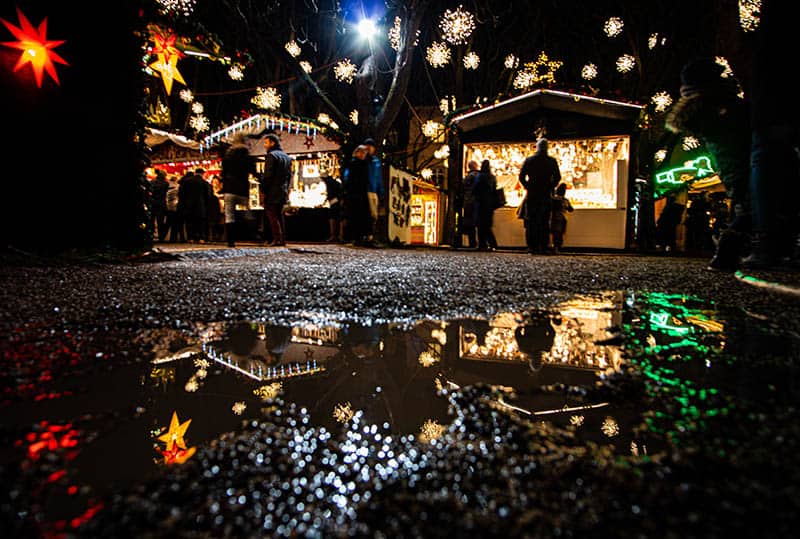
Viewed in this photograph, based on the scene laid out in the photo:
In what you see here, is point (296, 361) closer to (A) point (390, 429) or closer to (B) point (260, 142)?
(A) point (390, 429)

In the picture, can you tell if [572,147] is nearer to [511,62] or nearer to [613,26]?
[613,26]

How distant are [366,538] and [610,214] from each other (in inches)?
438

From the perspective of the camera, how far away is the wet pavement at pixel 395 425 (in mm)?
435

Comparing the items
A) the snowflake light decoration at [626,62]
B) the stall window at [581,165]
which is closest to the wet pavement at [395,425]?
the stall window at [581,165]

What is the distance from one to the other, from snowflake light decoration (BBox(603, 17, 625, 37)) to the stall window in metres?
6.82

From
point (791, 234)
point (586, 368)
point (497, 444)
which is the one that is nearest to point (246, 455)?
point (497, 444)

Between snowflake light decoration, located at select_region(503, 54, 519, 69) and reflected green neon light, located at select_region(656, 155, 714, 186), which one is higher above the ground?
snowflake light decoration, located at select_region(503, 54, 519, 69)

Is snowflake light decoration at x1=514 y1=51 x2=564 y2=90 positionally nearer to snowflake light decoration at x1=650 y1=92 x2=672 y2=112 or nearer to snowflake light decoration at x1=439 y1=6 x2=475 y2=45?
snowflake light decoration at x1=439 y1=6 x2=475 y2=45

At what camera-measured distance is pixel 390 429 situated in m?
0.67

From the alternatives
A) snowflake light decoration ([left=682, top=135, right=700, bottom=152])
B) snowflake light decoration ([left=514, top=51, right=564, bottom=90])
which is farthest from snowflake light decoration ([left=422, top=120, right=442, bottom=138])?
snowflake light decoration ([left=682, top=135, right=700, bottom=152])

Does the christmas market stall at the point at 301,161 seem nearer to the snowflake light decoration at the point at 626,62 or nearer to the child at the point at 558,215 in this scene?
the child at the point at 558,215

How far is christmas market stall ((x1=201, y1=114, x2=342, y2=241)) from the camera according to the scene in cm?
1234

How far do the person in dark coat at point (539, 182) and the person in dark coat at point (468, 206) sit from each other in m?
1.87

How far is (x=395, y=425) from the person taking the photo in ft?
2.27
